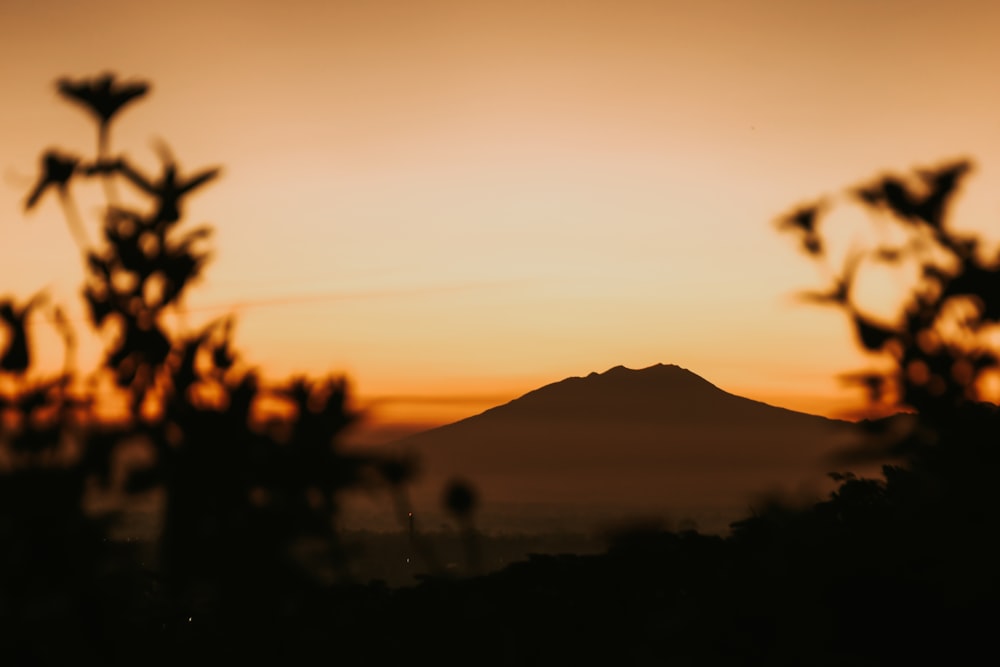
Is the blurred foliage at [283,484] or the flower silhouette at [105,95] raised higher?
the flower silhouette at [105,95]

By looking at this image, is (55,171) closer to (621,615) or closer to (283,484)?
(283,484)

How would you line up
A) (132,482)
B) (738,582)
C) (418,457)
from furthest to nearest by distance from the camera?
(738,582), (418,457), (132,482)

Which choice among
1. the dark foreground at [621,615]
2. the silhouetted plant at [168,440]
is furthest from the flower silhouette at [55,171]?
the dark foreground at [621,615]

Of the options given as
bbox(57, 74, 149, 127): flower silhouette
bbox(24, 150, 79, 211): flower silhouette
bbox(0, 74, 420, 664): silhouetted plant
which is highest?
bbox(57, 74, 149, 127): flower silhouette

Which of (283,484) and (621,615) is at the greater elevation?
(283,484)

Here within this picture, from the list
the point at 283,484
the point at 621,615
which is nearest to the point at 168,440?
the point at 283,484

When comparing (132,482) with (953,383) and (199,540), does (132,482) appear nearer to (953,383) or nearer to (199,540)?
(199,540)

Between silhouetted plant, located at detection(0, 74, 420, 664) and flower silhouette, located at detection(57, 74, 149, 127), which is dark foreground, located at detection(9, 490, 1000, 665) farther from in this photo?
flower silhouette, located at detection(57, 74, 149, 127)

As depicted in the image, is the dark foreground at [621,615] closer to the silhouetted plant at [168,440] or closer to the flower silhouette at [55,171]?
the silhouetted plant at [168,440]

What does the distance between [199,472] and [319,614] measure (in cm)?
195

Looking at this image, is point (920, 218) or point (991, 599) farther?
point (991, 599)

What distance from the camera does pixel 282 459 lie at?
10.9 feet

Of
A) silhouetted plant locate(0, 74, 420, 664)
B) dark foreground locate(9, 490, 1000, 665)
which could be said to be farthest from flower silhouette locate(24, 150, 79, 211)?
dark foreground locate(9, 490, 1000, 665)

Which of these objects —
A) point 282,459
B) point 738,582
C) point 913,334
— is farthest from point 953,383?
point 738,582
